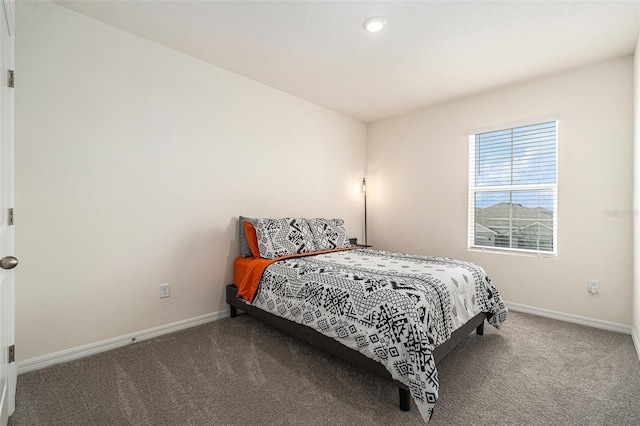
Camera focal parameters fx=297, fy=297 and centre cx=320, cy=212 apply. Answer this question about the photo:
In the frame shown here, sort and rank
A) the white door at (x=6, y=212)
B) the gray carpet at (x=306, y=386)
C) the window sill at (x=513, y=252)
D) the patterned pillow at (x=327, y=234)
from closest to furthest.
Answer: the white door at (x=6, y=212), the gray carpet at (x=306, y=386), the window sill at (x=513, y=252), the patterned pillow at (x=327, y=234)

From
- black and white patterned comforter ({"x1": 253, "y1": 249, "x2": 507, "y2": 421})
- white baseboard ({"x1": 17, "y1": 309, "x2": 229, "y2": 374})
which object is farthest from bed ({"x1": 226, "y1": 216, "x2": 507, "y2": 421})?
white baseboard ({"x1": 17, "y1": 309, "x2": 229, "y2": 374})

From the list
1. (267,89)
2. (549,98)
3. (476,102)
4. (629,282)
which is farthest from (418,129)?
(629,282)

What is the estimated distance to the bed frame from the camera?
67.7 inches

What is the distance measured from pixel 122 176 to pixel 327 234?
2.07m

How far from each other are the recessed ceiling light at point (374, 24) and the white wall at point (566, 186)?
1.34 m

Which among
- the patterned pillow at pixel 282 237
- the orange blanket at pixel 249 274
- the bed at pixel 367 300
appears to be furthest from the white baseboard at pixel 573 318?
the orange blanket at pixel 249 274

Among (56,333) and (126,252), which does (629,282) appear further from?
(56,333)

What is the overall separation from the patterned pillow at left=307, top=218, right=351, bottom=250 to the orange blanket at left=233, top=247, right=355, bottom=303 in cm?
40

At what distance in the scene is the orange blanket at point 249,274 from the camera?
8.85 ft

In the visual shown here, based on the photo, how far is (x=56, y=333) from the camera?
2.14m

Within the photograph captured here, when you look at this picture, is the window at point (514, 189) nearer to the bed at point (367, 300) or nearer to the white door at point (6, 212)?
the bed at point (367, 300)

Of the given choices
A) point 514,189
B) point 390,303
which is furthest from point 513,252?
point 390,303

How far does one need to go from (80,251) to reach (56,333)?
1.95 feet

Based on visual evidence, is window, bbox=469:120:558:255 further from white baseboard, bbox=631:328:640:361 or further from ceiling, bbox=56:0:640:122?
white baseboard, bbox=631:328:640:361
